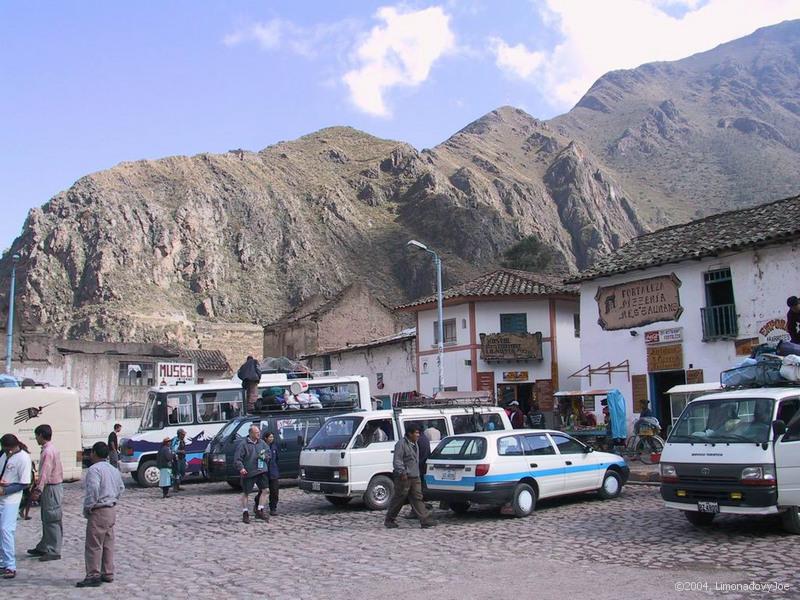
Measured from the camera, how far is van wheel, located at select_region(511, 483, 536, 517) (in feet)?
41.1

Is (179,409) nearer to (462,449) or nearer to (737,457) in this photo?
(462,449)

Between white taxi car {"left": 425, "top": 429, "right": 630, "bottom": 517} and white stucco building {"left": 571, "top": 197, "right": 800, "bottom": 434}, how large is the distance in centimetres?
779

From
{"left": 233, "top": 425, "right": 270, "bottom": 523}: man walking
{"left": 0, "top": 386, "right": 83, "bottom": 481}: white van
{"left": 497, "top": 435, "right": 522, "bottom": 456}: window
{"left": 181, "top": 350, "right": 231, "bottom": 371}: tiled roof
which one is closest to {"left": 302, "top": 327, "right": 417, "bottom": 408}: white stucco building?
{"left": 0, "top": 386, "right": 83, "bottom": 481}: white van

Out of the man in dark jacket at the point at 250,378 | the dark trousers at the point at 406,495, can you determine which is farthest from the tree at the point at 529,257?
the dark trousers at the point at 406,495

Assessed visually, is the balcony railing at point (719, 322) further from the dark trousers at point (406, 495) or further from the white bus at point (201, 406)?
the dark trousers at point (406, 495)

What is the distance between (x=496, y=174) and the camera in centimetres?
13988

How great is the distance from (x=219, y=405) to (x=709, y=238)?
51.7ft

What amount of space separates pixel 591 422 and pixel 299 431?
33.7 ft

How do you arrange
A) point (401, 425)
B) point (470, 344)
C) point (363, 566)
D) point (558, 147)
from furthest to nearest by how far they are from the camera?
point (558, 147) → point (470, 344) → point (401, 425) → point (363, 566)

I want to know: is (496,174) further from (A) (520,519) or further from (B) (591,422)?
(A) (520,519)

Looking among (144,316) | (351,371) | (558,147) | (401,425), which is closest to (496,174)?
(558,147)

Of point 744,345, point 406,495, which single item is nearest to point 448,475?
point 406,495

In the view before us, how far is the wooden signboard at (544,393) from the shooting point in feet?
101

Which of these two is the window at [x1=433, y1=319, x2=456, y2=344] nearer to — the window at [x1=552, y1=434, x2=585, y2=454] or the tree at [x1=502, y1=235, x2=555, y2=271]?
the window at [x1=552, y1=434, x2=585, y2=454]
